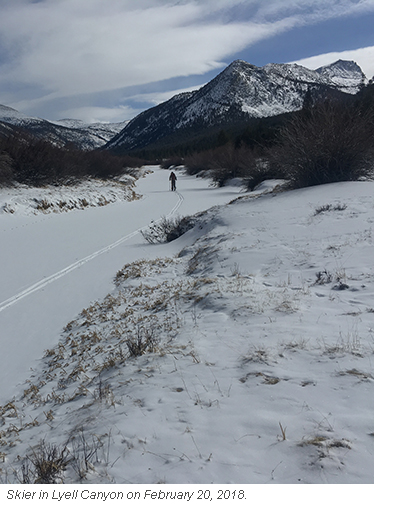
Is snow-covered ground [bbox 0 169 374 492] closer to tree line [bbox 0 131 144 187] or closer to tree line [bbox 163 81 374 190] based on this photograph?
tree line [bbox 163 81 374 190]

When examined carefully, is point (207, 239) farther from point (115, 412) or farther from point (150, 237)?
point (115, 412)

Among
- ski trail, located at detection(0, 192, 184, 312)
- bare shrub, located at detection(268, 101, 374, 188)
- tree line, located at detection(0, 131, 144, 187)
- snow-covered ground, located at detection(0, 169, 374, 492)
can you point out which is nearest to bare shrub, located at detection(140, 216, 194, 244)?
ski trail, located at detection(0, 192, 184, 312)

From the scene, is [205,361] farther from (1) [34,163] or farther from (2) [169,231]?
(1) [34,163]

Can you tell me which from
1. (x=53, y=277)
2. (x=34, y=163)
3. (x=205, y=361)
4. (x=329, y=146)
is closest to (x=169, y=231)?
(x=53, y=277)

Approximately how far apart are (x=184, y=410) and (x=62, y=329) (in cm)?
362

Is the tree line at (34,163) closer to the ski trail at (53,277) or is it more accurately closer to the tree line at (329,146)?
the ski trail at (53,277)

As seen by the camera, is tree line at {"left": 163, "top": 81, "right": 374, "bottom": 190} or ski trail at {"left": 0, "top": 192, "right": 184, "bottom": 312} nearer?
ski trail at {"left": 0, "top": 192, "right": 184, "bottom": 312}

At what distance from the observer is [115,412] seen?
304cm

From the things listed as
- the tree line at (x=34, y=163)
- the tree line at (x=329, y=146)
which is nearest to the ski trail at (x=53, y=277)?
the tree line at (x=329, y=146)

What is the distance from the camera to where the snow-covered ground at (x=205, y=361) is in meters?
2.32

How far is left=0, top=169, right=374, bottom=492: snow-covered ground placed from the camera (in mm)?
2324

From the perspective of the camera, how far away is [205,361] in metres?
3.58

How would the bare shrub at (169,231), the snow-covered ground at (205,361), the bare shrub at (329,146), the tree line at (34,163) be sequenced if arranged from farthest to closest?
the tree line at (34,163) → the bare shrub at (329,146) → the bare shrub at (169,231) → the snow-covered ground at (205,361)
